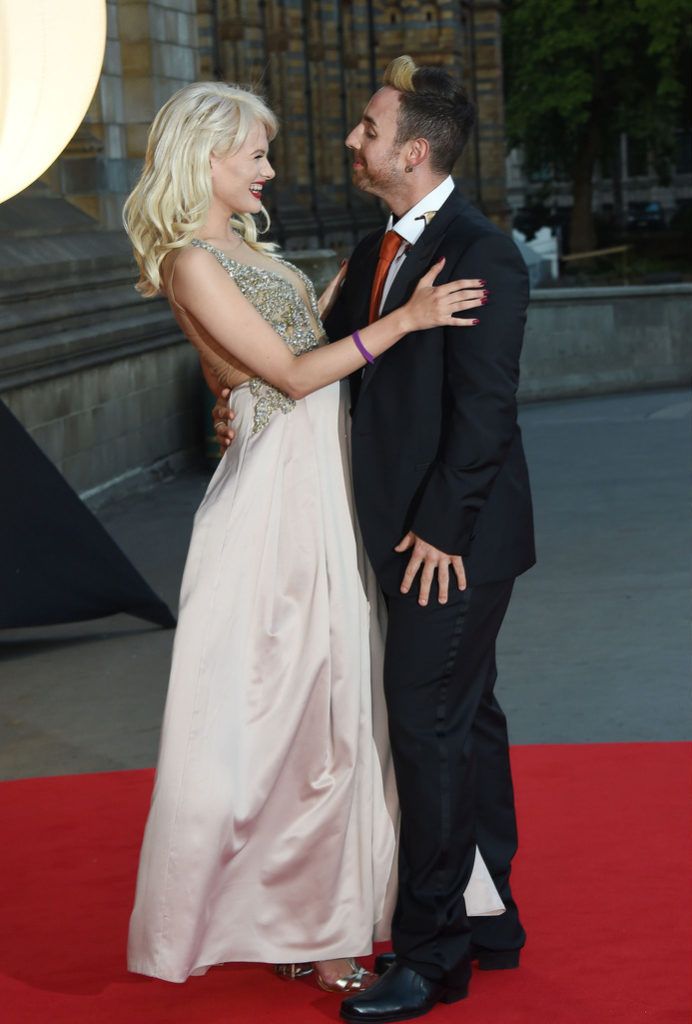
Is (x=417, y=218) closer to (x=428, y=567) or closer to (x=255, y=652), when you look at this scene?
(x=428, y=567)

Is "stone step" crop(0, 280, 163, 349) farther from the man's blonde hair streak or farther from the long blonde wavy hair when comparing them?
the man's blonde hair streak

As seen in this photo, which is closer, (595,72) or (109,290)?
(109,290)

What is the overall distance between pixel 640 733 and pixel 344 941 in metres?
2.37

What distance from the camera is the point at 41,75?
481 cm

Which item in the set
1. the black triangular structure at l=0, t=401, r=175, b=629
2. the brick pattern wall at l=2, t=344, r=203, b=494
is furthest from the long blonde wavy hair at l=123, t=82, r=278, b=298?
the brick pattern wall at l=2, t=344, r=203, b=494

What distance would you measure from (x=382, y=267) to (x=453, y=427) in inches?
17.6

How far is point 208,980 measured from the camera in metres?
3.89

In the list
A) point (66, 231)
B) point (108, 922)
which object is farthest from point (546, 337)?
point (108, 922)

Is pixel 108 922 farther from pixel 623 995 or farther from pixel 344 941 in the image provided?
pixel 623 995

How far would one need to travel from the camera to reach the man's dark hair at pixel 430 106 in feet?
11.5

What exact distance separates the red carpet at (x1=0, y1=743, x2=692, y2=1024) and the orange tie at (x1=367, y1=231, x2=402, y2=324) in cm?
148

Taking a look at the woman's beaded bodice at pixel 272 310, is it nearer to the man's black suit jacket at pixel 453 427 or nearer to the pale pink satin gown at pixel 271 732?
the pale pink satin gown at pixel 271 732

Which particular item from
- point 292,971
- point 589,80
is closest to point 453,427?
point 292,971

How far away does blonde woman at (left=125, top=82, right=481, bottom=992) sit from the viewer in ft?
12.0
